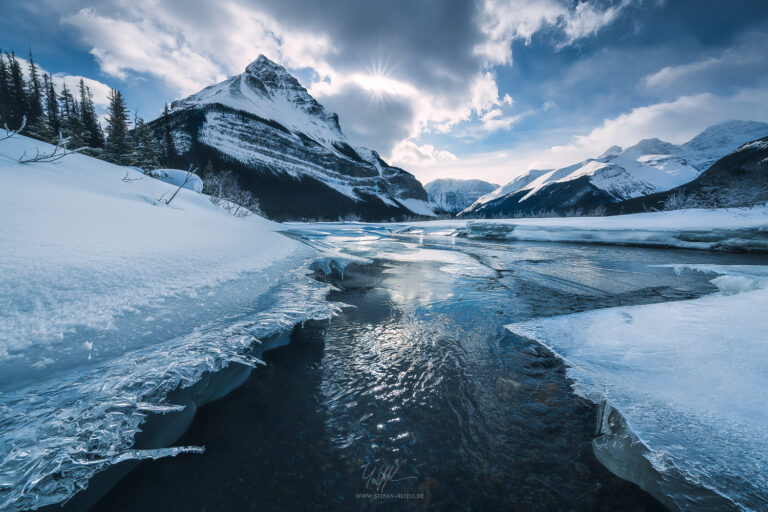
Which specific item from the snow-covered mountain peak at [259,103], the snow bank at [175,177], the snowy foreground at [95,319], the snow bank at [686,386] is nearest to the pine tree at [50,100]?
the snow bank at [175,177]

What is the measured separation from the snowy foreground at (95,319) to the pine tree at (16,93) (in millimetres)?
42184

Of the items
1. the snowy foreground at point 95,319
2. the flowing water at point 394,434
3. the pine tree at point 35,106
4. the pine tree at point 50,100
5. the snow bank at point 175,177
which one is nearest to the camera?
the snowy foreground at point 95,319

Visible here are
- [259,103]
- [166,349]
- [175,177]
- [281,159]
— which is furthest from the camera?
[259,103]

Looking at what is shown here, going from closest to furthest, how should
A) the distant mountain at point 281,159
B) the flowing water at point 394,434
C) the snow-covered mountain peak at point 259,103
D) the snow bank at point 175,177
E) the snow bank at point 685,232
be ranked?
1. the flowing water at point 394,434
2. the snow bank at point 685,232
3. the snow bank at point 175,177
4. the distant mountain at point 281,159
5. the snow-covered mountain peak at point 259,103

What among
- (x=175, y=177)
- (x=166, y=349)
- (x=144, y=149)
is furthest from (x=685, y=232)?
(x=144, y=149)

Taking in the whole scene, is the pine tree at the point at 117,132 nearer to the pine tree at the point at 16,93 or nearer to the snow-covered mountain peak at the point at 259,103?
the pine tree at the point at 16,93

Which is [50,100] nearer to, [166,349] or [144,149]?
[144,149]

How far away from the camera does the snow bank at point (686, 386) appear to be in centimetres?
174

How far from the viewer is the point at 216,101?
124 metres

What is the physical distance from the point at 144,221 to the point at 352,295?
13.0ft

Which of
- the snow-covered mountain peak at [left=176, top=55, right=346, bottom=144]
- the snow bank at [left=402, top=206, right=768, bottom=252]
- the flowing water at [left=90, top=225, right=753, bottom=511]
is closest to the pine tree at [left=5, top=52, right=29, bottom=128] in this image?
the flowing water at [left=90, top=225, right=753, bottom=511]

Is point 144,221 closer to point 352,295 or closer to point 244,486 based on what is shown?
point 352,295

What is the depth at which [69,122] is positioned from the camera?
25.9m

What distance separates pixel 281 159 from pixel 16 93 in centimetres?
9418
